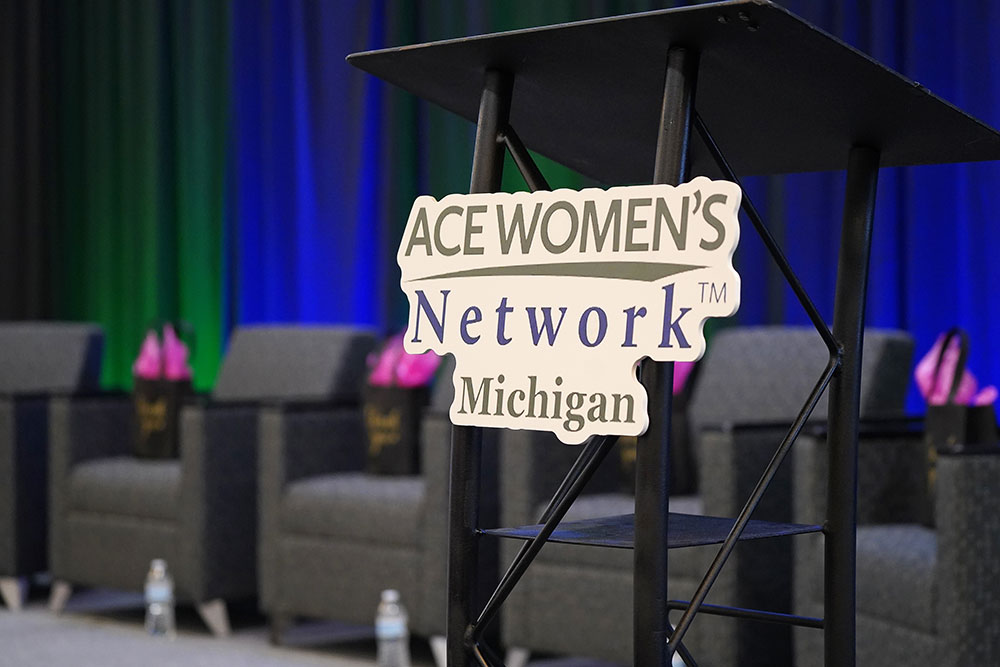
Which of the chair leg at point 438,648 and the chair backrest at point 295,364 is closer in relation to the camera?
the chair leg at point 438,648

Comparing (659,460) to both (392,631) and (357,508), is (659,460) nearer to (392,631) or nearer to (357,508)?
(392,631)

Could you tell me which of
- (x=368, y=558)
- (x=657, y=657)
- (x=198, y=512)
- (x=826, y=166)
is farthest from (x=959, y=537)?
(x=198, y=512)

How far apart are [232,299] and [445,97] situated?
12.0 ft

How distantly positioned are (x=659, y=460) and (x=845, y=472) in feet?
1.03

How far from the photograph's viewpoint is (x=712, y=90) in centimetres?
119

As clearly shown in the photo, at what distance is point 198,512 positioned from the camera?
361cm

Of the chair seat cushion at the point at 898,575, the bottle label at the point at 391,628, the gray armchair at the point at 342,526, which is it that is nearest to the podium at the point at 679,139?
the chair seat cushion at the point at 898,575

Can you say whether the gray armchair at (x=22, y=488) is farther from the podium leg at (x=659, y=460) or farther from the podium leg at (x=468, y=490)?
the podium leg at (x=659, y=460)

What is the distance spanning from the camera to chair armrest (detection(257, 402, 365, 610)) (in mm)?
3494

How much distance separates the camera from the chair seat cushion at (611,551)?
2.71 m

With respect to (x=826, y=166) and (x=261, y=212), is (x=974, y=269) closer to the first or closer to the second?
(x=826, y=166)

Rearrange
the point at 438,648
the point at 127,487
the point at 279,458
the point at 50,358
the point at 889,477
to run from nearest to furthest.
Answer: the point at 889,477 < the point at 438,648 < the point at 279,458 < the point at 127,487 < the point at 50,358

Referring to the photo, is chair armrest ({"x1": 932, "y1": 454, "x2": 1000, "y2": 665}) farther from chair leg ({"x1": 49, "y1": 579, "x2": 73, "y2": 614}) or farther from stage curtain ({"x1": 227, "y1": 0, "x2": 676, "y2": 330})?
chair leg ({"x1": 49, "y1": 579, "x2": 73, "y2": 614})

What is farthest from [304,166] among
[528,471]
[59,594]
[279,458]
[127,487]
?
[528,471]
